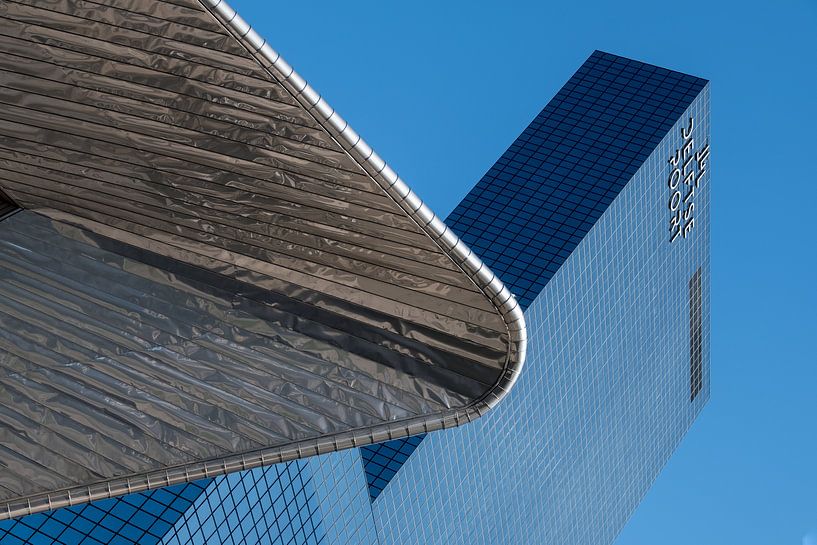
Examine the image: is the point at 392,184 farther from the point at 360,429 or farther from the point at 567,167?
the point at 567,167

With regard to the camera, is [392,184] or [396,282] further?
[396,282]

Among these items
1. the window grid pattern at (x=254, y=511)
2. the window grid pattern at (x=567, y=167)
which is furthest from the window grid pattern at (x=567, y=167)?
the window grid pattern at (x=254, y=511)

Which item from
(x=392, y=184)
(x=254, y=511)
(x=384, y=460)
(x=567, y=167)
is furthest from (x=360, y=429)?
(x=567, y=167)

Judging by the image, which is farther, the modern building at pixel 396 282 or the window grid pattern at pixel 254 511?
the window grid pattern at pixel 254 511

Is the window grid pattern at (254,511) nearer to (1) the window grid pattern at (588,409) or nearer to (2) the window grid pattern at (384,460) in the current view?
(1) the window grid pattern at (588,409)

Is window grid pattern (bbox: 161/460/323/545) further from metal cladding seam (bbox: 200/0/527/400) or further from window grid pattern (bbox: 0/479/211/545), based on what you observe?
metal cladding seam (bbox: 200/0/527/400)

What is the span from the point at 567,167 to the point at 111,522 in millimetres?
81279

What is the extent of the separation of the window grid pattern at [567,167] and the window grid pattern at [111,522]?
167 ft

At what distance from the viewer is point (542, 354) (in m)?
112

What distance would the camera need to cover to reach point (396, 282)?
24.5 meters

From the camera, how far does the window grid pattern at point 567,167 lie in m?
118

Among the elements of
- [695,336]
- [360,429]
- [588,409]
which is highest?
[695,336]

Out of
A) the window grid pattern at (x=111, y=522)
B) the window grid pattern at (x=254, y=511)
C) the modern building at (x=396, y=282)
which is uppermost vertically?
the modern building at (x=396, y=282)

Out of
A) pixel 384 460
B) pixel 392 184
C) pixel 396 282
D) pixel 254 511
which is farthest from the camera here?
pixel 384 460
